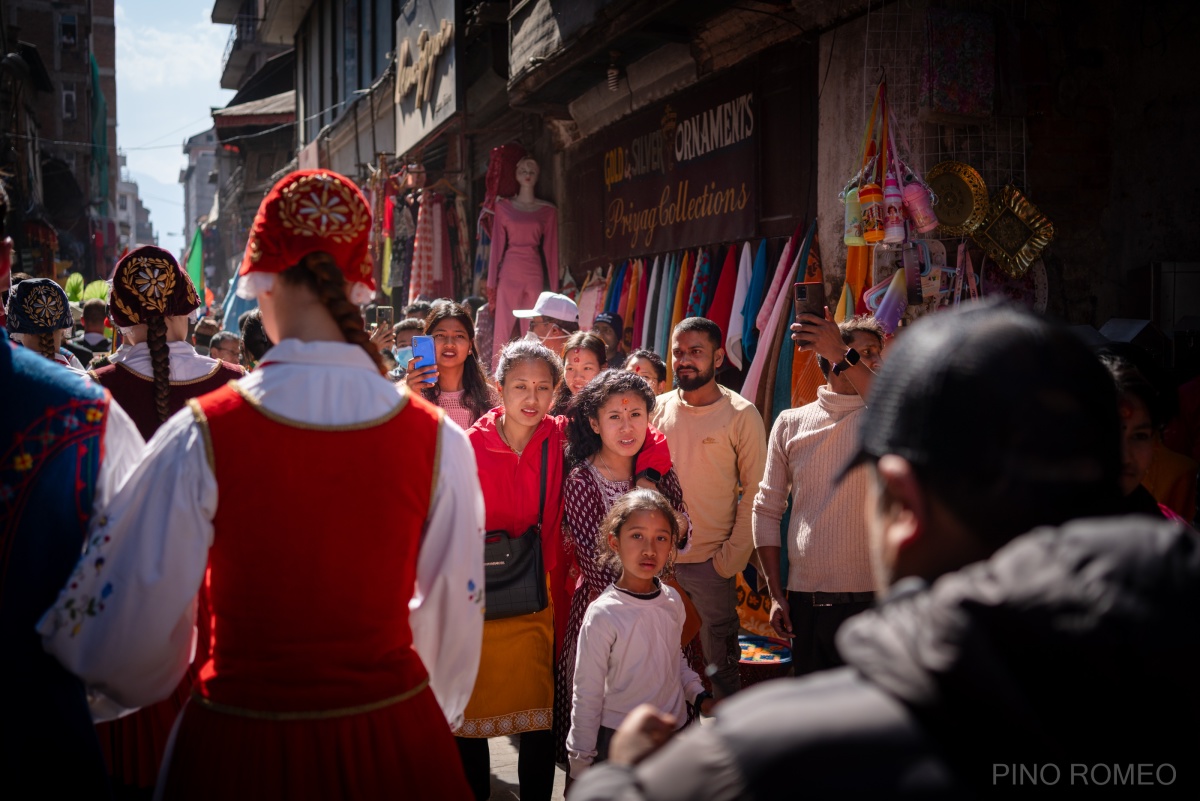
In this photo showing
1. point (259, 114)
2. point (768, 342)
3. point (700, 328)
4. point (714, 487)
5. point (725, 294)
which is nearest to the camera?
point (714, 487)

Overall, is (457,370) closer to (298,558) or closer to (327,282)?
(327,282)

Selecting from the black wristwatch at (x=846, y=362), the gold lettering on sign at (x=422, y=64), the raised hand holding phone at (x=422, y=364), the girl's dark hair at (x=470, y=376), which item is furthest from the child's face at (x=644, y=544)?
the gold lettering on sign at (x=422, y=64)

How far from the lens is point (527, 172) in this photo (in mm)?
10461

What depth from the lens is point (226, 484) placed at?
1.97 metres

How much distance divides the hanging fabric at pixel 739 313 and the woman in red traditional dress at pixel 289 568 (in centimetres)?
469

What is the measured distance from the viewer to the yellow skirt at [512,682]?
13.2 feet

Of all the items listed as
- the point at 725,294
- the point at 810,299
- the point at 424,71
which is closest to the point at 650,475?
the point at 810,299

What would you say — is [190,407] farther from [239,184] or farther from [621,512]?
[239,184]

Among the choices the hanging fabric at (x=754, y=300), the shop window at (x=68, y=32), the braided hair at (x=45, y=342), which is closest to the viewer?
the braided hair at (x=45, y=342)

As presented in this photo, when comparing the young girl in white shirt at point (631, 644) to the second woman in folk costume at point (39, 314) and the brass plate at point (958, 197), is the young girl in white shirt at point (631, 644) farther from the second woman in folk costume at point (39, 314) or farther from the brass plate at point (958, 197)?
the second woman in folk costume at point (39, 314)

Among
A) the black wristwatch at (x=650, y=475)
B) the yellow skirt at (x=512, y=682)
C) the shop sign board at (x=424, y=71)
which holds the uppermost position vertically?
the shop sign board at (x=424, y=71)

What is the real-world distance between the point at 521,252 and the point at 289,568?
8574mm

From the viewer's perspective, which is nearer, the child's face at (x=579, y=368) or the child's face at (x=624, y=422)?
the child's face at (x=624, y=422)

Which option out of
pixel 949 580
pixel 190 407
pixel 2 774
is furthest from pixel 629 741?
pixel 2 774
